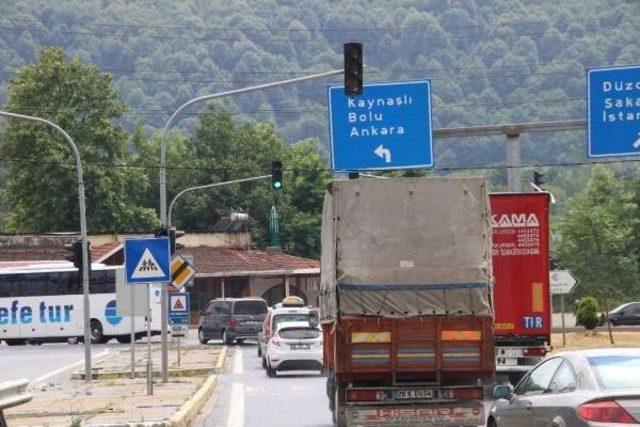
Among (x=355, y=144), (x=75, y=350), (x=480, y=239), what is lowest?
(x=75, y=350)

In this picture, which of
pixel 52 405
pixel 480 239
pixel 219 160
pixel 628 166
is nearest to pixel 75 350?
pixel 52 405

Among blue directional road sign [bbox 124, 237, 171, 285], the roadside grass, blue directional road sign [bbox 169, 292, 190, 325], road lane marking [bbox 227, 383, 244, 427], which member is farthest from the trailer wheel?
the roadside grass

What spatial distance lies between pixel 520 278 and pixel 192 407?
22.0ft

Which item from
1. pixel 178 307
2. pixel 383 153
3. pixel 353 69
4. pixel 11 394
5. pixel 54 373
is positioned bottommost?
pixel 54 373

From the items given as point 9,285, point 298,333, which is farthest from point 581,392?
point 9,285

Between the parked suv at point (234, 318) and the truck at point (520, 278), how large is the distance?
102 feet

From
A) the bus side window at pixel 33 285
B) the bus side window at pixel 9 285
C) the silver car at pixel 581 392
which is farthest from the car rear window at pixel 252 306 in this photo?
the silver car at pixel 581 392

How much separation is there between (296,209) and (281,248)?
12.5 feet

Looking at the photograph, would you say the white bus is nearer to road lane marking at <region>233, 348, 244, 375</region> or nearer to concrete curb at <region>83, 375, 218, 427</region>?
road lane marking at <region>233, 348, 244, 375</region>

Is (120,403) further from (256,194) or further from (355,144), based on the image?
(256,194)

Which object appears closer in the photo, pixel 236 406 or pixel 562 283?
pixel 236 406

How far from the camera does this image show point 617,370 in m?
12.6

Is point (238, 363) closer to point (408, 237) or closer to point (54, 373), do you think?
point (54, 373)

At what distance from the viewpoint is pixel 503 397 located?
14.7 m
